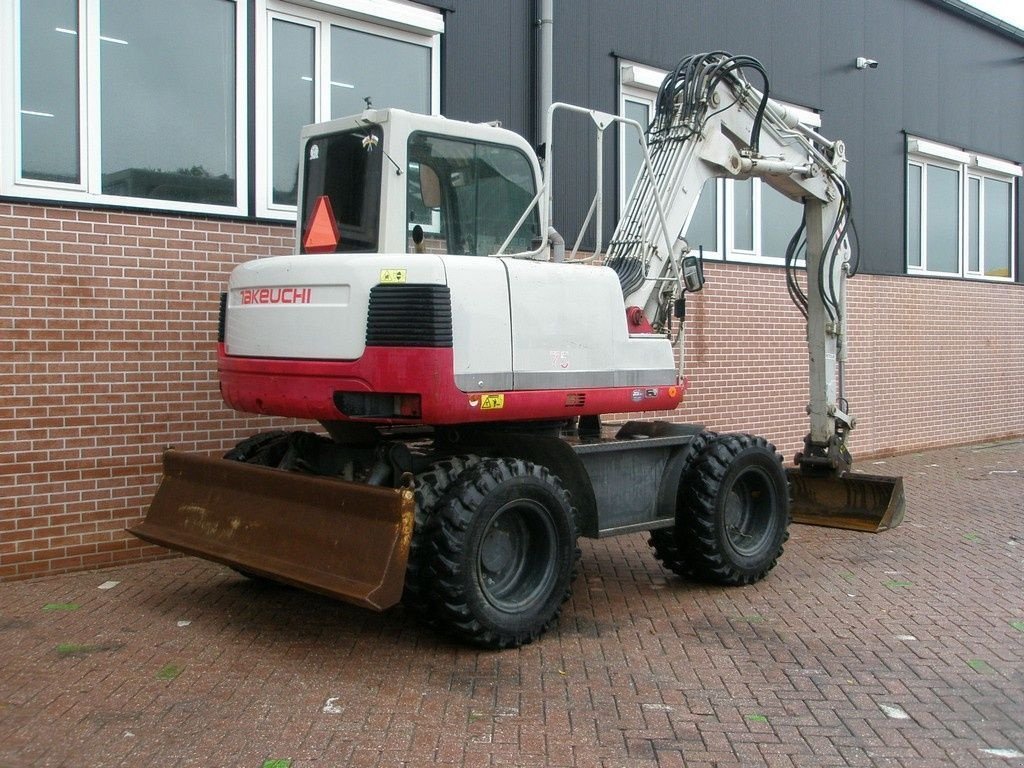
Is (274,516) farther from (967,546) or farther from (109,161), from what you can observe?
(967,546)

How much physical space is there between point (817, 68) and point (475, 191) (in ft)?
27.6

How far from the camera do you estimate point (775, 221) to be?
12875 millimetres

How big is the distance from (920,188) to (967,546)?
7.94 metres

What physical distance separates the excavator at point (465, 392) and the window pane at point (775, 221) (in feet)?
16.7

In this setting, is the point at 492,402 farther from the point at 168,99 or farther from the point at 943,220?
the point at 943,220

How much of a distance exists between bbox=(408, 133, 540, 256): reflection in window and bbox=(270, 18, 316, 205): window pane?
7.65ft

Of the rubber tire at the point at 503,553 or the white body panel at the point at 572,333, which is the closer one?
the rubber tire at the point at 503,553

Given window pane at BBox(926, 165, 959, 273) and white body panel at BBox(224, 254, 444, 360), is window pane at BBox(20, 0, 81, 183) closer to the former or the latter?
white body panel at BBox(224, 254, 444, 360)

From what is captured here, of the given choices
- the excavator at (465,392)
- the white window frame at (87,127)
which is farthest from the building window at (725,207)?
the white window frame at (87,127)

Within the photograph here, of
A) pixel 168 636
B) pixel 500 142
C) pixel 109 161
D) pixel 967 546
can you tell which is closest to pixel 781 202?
pixel 967 546

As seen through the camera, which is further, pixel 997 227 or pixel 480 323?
pixel 997 227

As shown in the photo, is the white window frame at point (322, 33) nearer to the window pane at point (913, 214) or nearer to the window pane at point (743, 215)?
the window pane at point (743, 215)

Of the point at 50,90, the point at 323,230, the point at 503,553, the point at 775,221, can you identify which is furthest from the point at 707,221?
the point at 50,90

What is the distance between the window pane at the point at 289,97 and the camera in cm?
818
